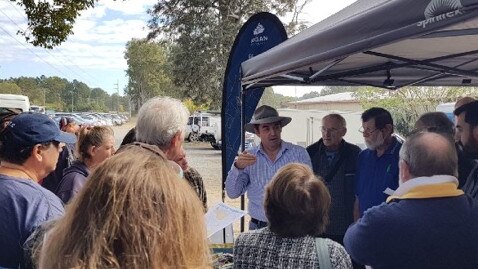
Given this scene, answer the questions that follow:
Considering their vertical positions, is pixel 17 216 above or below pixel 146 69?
below

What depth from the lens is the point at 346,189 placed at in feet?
14.0

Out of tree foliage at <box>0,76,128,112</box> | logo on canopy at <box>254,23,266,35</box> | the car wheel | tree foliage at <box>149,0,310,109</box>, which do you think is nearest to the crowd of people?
logo on canopy at <box>254,23,266,35</box>

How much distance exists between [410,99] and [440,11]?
76.6 ft

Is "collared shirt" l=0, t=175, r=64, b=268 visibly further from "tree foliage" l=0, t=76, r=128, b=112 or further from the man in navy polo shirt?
"tree foliage" l=0, t=76, r=128, b=112

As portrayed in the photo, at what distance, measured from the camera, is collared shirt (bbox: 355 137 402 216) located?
3844 millimetres

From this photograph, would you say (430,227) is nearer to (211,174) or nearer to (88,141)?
(88,141)

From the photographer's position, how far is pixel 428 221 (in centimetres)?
197

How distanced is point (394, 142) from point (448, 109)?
26.8 ft

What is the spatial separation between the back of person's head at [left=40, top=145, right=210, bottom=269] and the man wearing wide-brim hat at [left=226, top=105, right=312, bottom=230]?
2.86 metres

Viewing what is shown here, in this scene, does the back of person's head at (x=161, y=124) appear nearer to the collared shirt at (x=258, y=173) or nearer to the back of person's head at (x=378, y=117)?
the collared shirt at (x=258, y=173)

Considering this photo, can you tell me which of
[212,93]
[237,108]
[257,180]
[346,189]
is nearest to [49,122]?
[257,180]

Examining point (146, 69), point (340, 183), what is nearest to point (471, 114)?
point (340, 183)

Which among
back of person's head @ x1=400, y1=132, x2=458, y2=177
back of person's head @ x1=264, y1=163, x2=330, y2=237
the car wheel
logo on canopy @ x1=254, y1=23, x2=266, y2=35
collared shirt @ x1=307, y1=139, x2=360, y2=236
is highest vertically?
logo on canopy @ x1=254, y1=23, x2=266, y2=35

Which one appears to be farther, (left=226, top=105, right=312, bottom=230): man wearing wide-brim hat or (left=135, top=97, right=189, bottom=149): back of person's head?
(left=226, top=105, right=312, bottom=230): man wearing wide-brim hat
